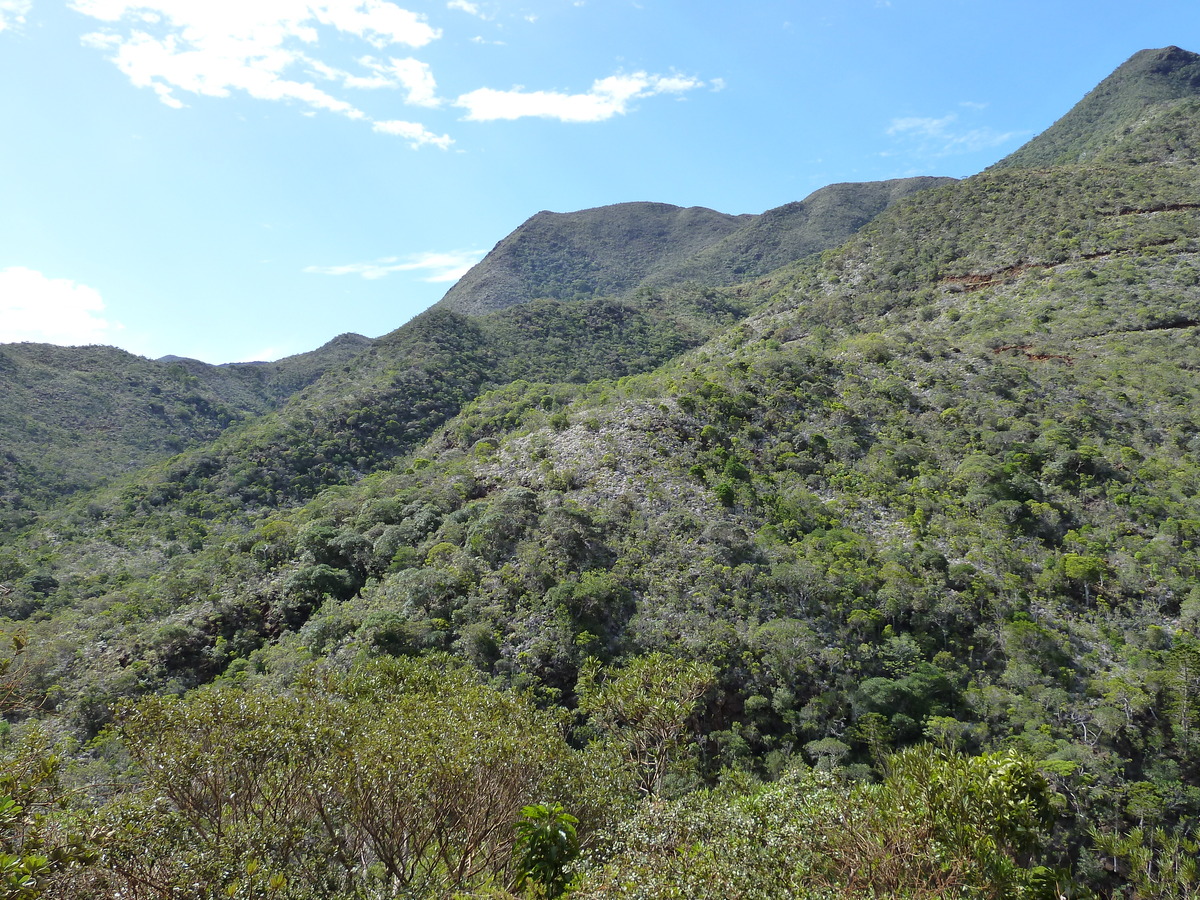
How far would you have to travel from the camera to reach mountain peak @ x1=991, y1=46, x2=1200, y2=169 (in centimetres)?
8069

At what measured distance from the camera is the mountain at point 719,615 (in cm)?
1179

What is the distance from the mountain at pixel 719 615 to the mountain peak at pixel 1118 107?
27507 mm

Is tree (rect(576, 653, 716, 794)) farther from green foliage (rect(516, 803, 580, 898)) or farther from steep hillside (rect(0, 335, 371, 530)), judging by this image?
steep hillside (rect(0, 335, 371, 530))

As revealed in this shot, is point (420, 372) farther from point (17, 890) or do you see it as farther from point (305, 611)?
point (17, 890)

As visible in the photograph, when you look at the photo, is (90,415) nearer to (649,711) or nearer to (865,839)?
(649,711)

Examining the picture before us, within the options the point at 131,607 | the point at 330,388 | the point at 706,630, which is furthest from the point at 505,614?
the point at 330,388

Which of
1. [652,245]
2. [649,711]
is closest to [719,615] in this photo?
[649,711]

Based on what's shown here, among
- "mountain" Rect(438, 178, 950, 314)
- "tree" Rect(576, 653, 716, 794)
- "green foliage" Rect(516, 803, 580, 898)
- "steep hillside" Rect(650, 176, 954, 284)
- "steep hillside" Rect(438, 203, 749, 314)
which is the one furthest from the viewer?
"steep hillside" Rect(438, 203, 749, 314)

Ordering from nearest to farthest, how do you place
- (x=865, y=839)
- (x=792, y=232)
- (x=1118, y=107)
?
(x=865, y=839), (x=1118, y=107), (x=792, y=232)

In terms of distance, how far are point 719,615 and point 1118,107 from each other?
365ft

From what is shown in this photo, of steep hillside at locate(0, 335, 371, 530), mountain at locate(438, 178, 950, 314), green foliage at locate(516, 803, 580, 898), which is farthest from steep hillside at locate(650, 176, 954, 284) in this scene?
green foliage at locate(516, 803, 580, 898)

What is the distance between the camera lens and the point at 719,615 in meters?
26.0

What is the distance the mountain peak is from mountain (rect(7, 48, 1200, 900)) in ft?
90.2

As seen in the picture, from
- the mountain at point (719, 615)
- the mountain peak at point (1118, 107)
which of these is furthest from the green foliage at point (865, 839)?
the mountain peak at point (1118, 107)
